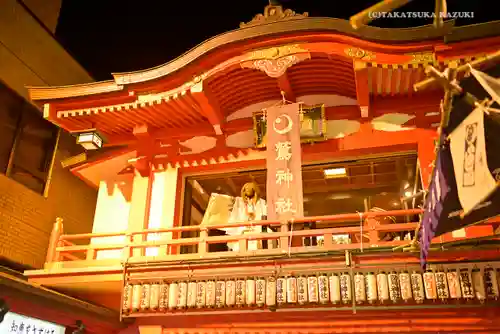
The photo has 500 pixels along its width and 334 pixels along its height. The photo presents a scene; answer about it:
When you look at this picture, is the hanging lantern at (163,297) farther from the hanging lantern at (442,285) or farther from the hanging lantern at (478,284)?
the hanging lantern at (478,284)

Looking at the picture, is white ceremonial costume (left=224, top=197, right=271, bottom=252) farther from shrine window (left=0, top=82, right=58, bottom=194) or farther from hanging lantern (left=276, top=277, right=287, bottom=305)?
shrine window (left=0, top=82, right=58, bottom=194)

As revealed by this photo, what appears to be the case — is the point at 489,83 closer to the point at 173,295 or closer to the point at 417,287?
the point at 417,287

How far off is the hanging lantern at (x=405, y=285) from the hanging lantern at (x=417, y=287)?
6 centimetres

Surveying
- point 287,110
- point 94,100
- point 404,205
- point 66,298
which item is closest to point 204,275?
point 66,298

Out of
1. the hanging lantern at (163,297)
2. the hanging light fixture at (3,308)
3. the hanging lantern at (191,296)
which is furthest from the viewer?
Result: the hanging lantern at (163,297)

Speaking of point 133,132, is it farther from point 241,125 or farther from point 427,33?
point 427,33

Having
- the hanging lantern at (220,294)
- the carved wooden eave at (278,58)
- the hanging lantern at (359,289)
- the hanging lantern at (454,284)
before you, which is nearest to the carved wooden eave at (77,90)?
the carved wooden eave at (278,58)

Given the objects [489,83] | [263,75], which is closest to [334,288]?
[489,83]

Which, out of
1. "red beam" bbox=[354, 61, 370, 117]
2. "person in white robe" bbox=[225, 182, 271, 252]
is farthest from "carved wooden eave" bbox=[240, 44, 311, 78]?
"person in white robe" bbox=[225, 182, 271, 252]

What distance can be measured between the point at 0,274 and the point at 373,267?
538 centimetres

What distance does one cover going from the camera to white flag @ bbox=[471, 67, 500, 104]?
4.73m

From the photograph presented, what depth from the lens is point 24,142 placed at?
12.2 m

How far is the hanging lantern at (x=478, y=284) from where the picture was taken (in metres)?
6.89

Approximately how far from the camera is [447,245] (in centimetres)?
727
